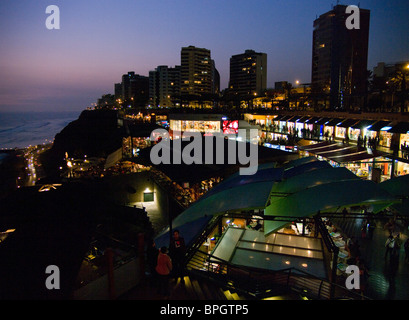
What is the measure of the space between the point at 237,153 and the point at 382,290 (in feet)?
28.1

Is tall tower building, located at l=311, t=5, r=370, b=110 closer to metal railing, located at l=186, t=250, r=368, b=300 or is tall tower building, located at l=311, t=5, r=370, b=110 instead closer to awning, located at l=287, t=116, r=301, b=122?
awning, located at l=287, t=116, r=301, b=122

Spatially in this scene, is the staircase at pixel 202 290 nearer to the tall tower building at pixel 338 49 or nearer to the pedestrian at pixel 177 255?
the pedestrian at pixel 177 255

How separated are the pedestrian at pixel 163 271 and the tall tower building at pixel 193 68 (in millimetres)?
122555

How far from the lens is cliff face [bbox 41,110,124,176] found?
4534 cm

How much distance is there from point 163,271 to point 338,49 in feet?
295

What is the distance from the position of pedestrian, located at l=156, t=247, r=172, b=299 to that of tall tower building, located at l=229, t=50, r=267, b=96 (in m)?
129

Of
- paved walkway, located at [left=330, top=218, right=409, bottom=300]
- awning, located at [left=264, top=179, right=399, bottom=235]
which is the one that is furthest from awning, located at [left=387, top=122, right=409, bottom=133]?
awning, located at [left=264, top=179, right=399, bottom=235]

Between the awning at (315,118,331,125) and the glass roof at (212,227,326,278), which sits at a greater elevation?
the awning at (315,118,331,125)

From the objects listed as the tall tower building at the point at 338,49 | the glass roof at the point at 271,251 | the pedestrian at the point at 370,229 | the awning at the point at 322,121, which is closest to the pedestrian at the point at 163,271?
the glass roof at the point at 271,251

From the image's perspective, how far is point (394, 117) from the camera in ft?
67.3

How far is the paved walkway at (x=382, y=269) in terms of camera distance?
7211 mm

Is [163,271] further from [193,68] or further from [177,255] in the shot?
[193,68]
